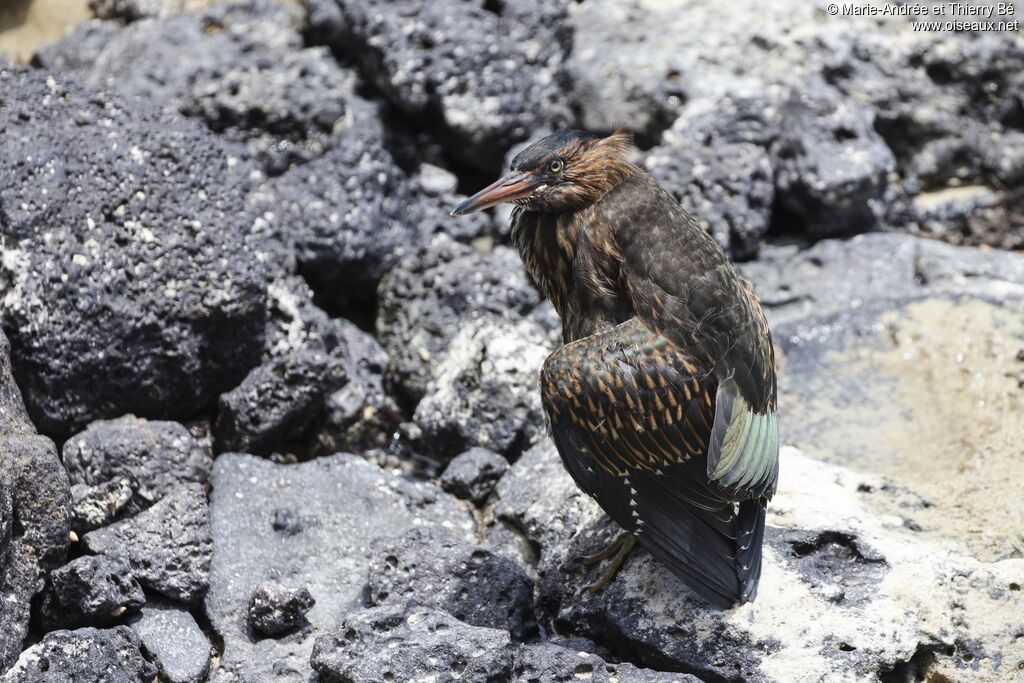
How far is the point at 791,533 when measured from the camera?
450 cm

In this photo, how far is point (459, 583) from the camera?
451 centimetres

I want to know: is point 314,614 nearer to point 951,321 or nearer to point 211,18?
point 951,321

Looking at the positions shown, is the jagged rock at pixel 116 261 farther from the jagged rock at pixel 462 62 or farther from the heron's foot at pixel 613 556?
the heron's foot at pixel 613 556

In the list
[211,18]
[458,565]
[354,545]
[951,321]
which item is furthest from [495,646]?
[211,18]

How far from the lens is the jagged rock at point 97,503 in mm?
4750

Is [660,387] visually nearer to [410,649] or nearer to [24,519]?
[410,649]

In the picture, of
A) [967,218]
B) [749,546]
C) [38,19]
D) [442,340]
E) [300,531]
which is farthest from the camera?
[38,19]

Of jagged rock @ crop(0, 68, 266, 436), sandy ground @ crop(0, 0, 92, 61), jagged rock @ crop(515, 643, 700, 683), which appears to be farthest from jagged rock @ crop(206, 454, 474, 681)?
sandy ground @ crop(0, 0, 92, 61)

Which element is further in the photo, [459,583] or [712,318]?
[459,583]

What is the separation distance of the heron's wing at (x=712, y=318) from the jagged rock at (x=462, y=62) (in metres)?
2.38

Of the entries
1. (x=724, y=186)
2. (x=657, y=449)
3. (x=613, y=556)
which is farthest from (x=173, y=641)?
(x=724, y=186)

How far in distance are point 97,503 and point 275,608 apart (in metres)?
0.91

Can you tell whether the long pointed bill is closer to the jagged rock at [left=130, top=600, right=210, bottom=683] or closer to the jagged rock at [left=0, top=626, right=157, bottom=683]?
the jagged rock at [left=130, top=600, right=210, bottom=683]

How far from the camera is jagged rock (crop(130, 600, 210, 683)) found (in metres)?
4.34
